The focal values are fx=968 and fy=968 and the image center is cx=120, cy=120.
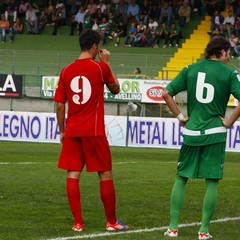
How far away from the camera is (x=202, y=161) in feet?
31.0

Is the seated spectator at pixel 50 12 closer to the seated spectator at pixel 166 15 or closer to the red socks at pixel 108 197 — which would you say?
the seated spectator at pixel 166 15

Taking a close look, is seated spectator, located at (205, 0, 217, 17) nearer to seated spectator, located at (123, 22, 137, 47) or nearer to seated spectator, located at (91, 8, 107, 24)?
seated spectator, located at (123, 22, 137, 47)

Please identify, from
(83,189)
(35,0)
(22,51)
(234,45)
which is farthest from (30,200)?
(35,0)

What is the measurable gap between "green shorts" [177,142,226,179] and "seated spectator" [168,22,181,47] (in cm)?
3276

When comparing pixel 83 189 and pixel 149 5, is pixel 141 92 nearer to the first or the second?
pixel 149 5

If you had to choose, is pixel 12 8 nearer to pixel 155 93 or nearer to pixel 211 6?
pixel 211 6

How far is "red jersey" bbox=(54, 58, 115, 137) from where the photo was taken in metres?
9.80

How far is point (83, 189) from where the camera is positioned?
14.4 meters

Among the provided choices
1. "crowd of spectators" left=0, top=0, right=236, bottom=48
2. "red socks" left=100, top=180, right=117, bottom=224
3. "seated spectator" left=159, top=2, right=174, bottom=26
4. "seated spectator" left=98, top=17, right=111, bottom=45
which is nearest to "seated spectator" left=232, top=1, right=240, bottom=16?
"crowd of spectators" left=0, top=0, right=236, bottom=48

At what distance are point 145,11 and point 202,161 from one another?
115 feet

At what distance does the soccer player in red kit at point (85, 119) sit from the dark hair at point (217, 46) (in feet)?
3.60

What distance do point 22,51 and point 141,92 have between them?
295 inches

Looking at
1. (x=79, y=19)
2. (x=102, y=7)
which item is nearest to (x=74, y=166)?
(x=79, y=19)

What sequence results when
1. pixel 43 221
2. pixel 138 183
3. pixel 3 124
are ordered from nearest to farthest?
pixel 43 221 < pixel 138 183 < pixel 3 124
